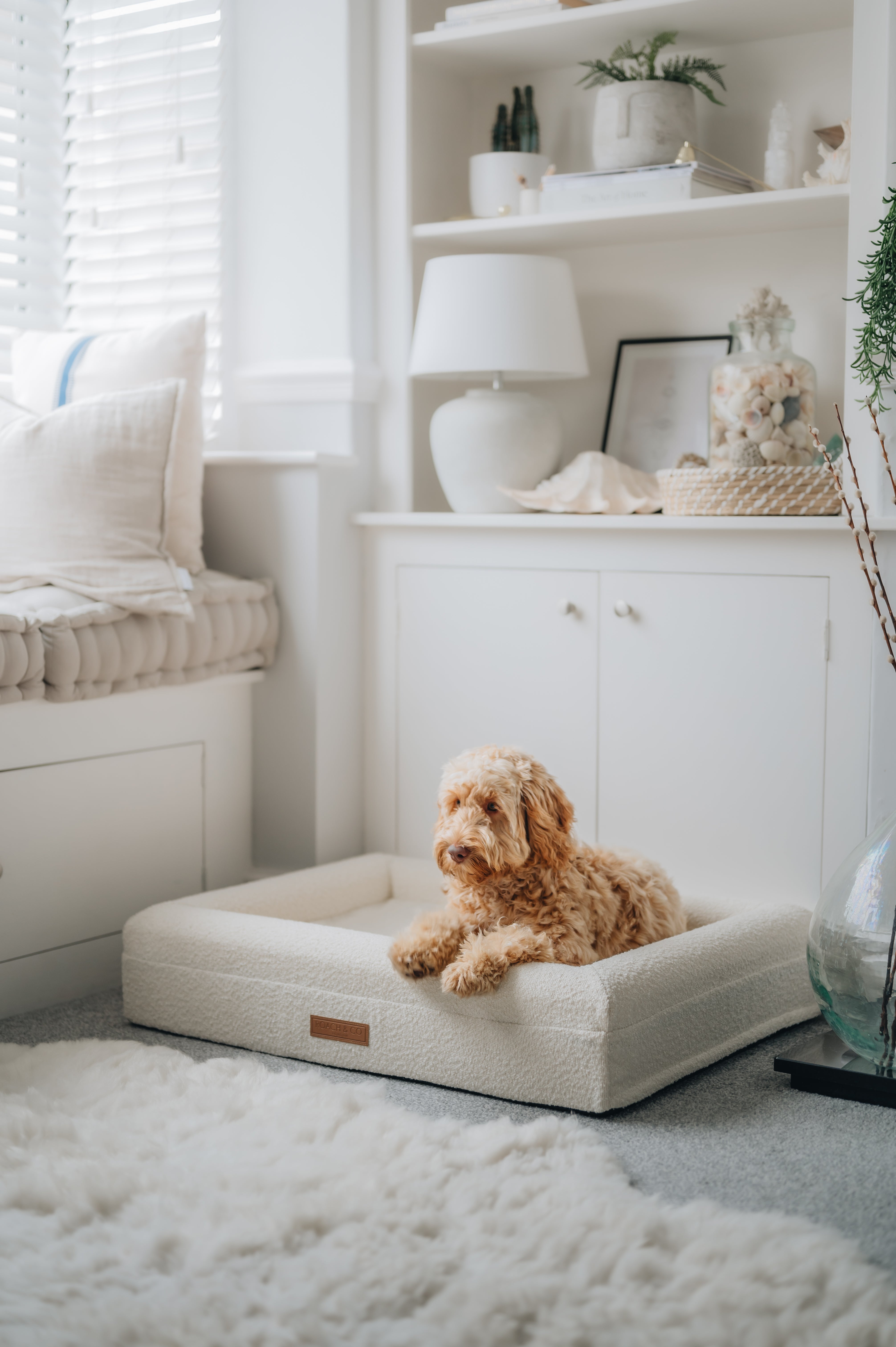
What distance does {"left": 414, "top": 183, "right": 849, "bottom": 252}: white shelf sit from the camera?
225cm

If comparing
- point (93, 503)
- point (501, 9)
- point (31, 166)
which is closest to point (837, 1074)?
point (93, 503)

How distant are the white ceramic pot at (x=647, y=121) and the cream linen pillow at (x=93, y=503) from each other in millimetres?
923

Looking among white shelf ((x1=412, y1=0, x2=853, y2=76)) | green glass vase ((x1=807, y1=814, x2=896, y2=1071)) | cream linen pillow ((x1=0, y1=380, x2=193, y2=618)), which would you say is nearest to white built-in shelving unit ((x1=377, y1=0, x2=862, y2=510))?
white shelf ((x1=412, y1=0, x2=853, y2=76))

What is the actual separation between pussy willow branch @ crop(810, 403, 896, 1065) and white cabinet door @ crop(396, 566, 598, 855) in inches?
18.8

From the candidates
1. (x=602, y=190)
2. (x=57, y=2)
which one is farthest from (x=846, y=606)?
(x=57, y=2)

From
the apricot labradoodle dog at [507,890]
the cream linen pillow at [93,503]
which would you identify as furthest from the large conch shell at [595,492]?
the apricot labradoodle dog at [507,890]

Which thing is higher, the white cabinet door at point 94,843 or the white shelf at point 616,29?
the white shelf at point 616,29

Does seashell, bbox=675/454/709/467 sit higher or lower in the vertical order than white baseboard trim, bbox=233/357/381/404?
lower

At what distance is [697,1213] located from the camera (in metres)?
1.37

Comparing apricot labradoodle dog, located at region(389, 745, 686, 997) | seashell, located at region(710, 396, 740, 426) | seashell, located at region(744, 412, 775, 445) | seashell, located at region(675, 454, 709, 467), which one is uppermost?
seashell, located at region(710, 396, 740, 426)

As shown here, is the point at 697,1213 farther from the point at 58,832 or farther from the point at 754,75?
the point at 754,75

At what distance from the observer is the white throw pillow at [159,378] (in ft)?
8.03

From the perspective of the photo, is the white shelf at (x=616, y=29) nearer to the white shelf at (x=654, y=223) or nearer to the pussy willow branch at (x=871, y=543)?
the white shelf at (x=654, y=223)

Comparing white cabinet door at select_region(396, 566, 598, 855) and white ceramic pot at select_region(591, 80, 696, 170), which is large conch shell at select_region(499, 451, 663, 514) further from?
white ceramic pot at select_region(591, 80, 696, 170)
